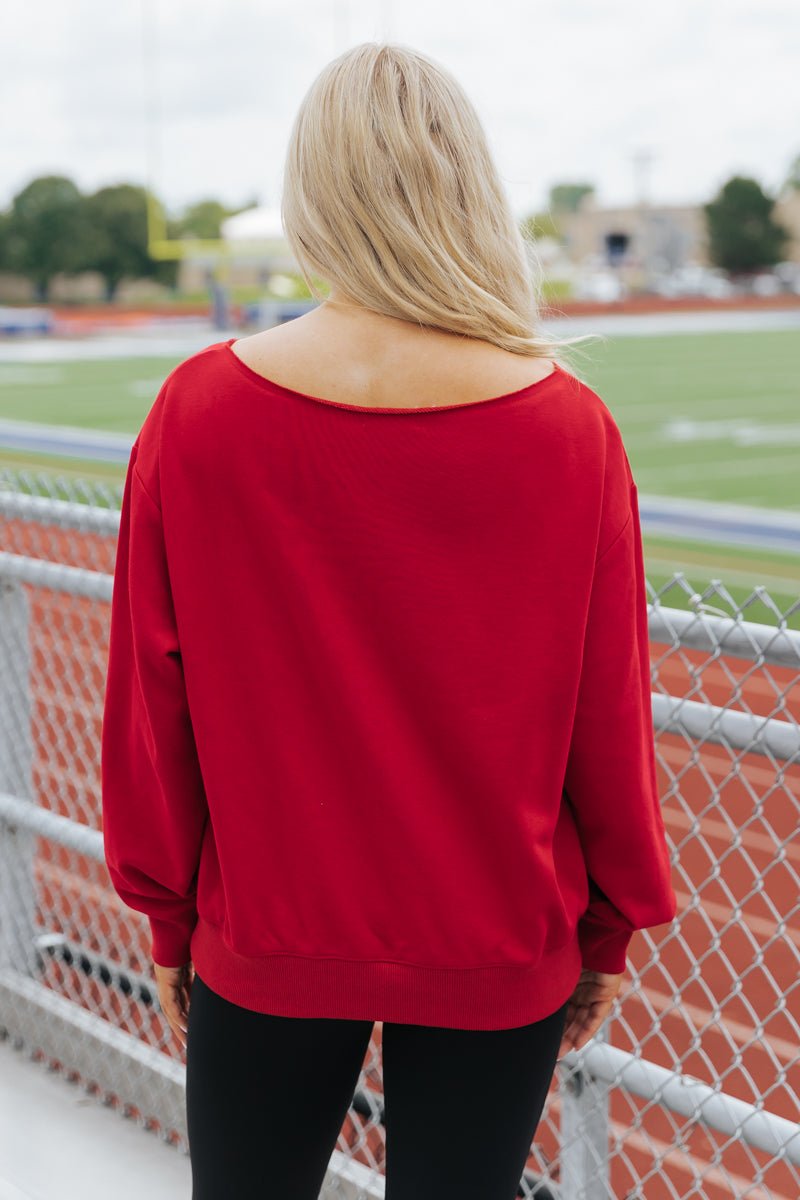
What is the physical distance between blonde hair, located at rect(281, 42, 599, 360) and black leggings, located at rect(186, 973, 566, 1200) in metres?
0.72

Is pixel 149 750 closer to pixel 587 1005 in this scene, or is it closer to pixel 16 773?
pixel 587 1005

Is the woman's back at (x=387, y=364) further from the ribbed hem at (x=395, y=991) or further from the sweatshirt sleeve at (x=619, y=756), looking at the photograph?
the ribbed hem at (x=395, y=991)

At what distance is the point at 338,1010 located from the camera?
4.91 feet

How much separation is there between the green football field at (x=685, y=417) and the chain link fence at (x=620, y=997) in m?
1.95

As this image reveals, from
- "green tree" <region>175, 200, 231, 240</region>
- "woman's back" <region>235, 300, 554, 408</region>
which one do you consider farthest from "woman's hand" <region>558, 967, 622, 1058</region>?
"green tree" <region>175, 200, 231, 240</region>

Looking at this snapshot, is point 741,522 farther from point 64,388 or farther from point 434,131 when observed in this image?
point 64,388

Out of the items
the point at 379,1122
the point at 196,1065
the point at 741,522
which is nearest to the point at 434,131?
the point at 196,1065

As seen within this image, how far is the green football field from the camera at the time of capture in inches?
407

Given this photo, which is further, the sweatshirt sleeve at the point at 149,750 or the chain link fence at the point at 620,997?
the chain link fence at the point at 620,997

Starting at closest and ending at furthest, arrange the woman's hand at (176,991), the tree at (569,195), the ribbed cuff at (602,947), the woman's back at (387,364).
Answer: the woman's back at (387,364) < the ribbed cuff at (602,947) < the woman's hand at (176,991) < the tree at (569,195)

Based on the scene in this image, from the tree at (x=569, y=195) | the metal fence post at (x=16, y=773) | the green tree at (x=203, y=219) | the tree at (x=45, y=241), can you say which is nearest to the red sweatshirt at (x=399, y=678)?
the metal fence post at (x=16, y=773)

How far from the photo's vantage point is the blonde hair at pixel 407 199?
1.42 m

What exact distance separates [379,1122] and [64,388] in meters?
24.1

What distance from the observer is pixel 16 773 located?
3506mm
